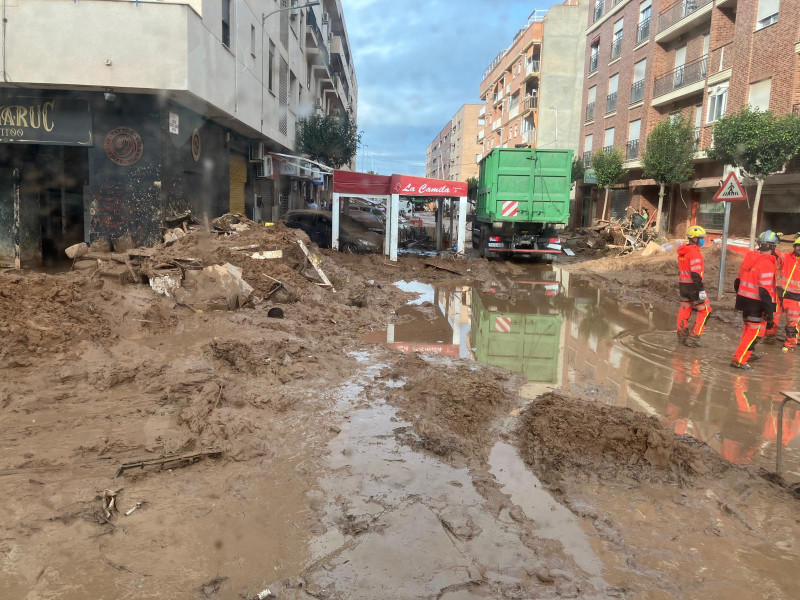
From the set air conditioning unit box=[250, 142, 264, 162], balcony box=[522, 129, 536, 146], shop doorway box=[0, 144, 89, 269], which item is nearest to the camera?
shop doorway box=[0, 144, 89, 269]

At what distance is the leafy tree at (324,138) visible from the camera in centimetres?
2719

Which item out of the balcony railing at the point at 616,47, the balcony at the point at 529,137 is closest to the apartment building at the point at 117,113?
the balcony railing at the point at 616,47

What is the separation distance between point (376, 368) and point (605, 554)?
4029mm

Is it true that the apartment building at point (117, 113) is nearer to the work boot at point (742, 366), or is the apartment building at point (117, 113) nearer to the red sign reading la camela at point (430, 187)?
the red sign reading la camela at point (430, 187)

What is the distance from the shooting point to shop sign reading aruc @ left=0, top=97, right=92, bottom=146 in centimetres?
1215

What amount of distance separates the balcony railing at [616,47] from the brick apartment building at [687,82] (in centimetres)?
8

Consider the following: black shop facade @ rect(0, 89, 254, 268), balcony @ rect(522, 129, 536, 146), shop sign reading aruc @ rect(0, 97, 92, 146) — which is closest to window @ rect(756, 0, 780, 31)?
black shop facade @ rect(0, 89, 254, 268)

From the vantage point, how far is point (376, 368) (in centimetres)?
703

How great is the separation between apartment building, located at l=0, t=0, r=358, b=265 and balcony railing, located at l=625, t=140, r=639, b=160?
2216cm

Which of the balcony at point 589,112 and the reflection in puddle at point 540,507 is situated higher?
the balcony at point 589,112

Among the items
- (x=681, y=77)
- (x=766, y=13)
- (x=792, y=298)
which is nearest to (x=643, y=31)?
(x=681, y=77)

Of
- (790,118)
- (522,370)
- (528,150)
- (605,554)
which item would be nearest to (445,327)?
(522,370)

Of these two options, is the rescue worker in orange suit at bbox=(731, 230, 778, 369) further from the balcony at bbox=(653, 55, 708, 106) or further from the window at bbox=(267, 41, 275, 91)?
the balcony at bbox=(653, 55, 708, 106)

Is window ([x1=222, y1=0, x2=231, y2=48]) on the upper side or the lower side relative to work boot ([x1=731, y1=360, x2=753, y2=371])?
upper
